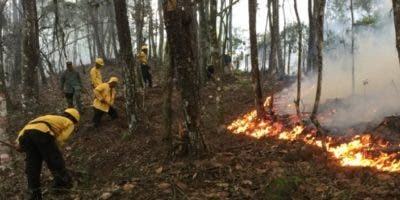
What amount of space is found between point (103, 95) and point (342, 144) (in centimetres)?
652

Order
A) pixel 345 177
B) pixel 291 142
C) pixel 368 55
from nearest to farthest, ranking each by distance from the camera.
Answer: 1. pixel 345 177
2. pixel 291 142
3. pixel 368 55

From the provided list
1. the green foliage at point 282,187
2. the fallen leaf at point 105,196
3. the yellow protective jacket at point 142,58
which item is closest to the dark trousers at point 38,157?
the fallen leaf at point 105,196

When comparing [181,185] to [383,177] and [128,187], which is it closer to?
[128,187]

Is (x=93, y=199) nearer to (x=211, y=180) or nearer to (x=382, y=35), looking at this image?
(x=211, y=180)

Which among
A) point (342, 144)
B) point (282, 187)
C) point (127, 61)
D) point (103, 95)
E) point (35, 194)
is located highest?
point (127, 61)

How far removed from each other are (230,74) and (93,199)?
14563mm

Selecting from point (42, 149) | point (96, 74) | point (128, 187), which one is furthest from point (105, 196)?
point (96, 74)

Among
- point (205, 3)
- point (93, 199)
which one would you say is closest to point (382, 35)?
point (205, 3)

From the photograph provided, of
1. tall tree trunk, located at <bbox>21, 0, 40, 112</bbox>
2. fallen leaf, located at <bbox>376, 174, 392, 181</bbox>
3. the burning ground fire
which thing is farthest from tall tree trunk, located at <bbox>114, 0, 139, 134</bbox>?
fallen leaf, located at <bbox>376, 174, 392, 181</bbox>

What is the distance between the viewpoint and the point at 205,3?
19.8m

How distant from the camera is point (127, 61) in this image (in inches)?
451

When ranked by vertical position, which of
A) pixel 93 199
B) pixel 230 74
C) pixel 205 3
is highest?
pixel 205 3

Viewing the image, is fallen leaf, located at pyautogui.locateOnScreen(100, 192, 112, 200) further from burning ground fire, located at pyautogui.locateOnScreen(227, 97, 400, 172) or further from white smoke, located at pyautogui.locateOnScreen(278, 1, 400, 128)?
white smoke, located at pyautogui.locateOnScreen(278, 1, 400, 128)

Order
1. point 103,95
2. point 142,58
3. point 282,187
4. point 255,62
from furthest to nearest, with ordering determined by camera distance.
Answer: point 142,58 < point 103,95 < point 255,62 < point 282,187
